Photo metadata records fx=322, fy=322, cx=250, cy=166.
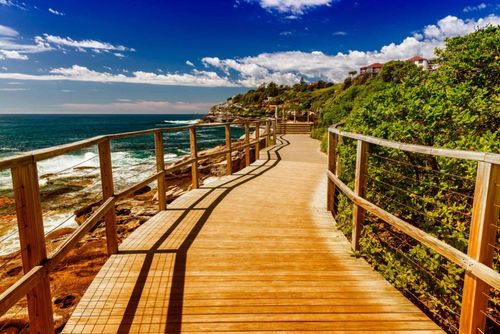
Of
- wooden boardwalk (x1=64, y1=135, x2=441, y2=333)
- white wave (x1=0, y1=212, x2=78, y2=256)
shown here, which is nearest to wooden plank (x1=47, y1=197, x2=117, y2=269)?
wooden boardwalk (x1=64, y1=135, x2=441, y2=333)

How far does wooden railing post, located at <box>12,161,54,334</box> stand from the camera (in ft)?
6.28

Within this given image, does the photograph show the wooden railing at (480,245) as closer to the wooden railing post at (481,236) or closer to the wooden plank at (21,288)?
the wooden railing post at (481,236)

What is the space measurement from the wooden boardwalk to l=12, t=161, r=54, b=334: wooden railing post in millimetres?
401

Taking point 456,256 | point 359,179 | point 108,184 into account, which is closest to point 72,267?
point 108,184

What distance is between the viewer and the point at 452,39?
287 inches

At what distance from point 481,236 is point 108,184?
3443 mm

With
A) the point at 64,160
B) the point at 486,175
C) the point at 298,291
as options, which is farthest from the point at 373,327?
the point at 64,160

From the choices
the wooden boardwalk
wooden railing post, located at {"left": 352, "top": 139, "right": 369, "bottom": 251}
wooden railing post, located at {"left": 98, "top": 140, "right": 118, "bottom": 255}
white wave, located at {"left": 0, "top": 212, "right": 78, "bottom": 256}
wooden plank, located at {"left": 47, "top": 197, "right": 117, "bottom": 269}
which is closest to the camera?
wooden plank, located at {"left": 47, "top": 197, "right": 117, "bottom": 269}

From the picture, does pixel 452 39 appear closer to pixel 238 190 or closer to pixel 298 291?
pixel 238 190

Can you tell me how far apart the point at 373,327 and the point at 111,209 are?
2.93 metres

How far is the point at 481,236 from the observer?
193 centimetres

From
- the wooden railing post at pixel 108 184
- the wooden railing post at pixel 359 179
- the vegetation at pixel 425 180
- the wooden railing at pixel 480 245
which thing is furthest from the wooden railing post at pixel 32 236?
the wooden railing post at pixel 359 179

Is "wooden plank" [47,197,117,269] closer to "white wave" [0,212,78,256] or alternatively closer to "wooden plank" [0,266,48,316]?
"wooden plank" [0,266,48,316]

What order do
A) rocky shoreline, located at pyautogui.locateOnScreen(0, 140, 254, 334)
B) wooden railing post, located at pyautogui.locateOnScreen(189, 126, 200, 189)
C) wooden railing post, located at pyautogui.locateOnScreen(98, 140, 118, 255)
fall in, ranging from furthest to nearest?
wooden railing post, located at pyautogui.locateOnScreen(189, 126, 200, 189)
rocky shoreline, located at pyautogui.locateOnScreen(0, 140, 254, 334)
wooden railing post, located at pyautogui.locateOnScreen(98, 140, 118, 255)
